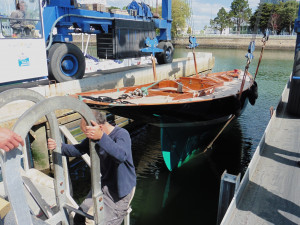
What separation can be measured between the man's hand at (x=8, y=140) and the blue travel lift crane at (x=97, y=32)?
748cm

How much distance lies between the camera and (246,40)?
2151 inches

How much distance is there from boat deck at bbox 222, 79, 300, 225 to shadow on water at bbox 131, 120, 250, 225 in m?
1.77

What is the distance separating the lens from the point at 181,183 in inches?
291

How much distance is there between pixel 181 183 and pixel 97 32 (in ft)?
23.0

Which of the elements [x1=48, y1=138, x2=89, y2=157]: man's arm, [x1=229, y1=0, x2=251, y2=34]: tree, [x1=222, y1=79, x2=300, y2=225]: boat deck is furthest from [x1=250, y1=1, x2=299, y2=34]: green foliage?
[x1=48, y1=138, x2=89, y2=157]: man's arm

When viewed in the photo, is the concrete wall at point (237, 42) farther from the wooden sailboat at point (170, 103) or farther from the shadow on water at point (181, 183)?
the wooden sailboat at point (170, 103)

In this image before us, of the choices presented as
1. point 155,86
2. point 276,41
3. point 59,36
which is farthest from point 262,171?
point 276,41

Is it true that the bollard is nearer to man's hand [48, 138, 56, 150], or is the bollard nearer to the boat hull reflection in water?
man's hand [48, 138, 56, 150]

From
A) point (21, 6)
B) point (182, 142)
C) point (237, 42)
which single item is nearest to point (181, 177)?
point (182, 142)

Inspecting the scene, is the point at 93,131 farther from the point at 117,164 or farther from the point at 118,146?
the point at 117,164

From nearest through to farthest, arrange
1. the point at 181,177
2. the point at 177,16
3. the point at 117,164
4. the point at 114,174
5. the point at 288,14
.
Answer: the point at 117,164, the point at 114,174, the point at 181,177, the point at 177,16, the point at 288,14

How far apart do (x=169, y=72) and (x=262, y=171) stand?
10.1 m

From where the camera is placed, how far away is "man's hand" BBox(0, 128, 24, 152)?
5.24 ft

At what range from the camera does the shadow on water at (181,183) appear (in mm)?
6117
